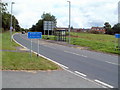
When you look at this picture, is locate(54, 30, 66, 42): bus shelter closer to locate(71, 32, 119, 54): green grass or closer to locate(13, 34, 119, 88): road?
locate(71, 32, 119, 54): green grass

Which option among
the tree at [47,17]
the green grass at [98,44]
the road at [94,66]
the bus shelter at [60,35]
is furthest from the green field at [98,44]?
the tree at [47,17]


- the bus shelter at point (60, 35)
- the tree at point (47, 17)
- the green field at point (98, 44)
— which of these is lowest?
the green field at point (98, 44)

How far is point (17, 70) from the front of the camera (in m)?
9.12

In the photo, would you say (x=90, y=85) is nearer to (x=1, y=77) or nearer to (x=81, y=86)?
(x=81, y=86)

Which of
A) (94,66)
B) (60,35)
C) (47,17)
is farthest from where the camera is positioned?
(47,17)

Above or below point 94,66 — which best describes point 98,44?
above

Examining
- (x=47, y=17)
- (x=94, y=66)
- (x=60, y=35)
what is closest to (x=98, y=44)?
(x=60, y=35)

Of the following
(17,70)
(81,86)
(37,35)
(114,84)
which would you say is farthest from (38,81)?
(37,35)

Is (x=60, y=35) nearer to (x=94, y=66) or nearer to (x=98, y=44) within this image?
(x=98, y=44)

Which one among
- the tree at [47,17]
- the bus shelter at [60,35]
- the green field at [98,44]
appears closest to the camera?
the green field at [98,44]

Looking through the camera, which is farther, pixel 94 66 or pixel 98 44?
pixel 98 44

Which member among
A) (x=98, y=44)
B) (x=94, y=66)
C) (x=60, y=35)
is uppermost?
(x=60, y=35)

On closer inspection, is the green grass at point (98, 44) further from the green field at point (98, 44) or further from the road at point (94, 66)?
the road at point (94, 66)

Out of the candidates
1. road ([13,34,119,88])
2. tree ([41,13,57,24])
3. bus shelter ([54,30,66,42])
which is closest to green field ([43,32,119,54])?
bus shelter ([54,30,66,42])
